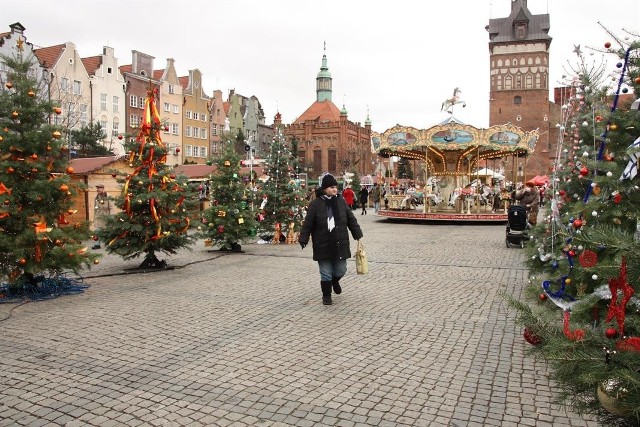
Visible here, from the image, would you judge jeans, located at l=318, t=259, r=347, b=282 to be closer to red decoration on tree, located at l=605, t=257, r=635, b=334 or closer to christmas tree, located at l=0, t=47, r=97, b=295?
christmas tree, located at l=0, t=47, r=97, b=295

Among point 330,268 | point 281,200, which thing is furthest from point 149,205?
point 281,200

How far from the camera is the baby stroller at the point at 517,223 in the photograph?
1524cm

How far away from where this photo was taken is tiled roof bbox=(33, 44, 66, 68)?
44.2 metres

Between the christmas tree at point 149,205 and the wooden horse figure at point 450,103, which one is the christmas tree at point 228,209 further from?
the wooden horse figure at point 450,103

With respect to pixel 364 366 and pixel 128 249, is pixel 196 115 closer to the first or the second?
pixel 128 249

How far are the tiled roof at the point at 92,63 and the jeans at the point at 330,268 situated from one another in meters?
47.5

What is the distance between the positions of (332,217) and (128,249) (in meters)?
5.07

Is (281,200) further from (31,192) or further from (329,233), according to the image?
(31,192)

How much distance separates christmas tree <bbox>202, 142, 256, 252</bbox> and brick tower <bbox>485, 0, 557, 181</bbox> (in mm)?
60663

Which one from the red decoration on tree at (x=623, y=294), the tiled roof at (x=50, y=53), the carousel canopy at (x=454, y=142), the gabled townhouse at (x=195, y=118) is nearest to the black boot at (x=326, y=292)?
the red decoration on tree at (x=623, y=294)

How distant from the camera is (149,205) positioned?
11.3 meters

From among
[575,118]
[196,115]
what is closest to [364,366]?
[575,118]

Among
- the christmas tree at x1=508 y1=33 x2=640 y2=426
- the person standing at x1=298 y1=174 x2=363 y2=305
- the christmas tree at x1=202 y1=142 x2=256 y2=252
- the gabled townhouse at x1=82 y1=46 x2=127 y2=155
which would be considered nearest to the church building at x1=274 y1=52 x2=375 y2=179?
the gabled townhouse at x1=82 y1=46 x2=127 y2=155

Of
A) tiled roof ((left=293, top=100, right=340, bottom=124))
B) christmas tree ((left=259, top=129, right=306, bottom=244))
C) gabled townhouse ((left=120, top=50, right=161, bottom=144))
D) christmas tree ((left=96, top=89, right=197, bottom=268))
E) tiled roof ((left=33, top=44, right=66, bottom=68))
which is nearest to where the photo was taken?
christmas tree ((left=96, top=89, right=197, bottom=268))
